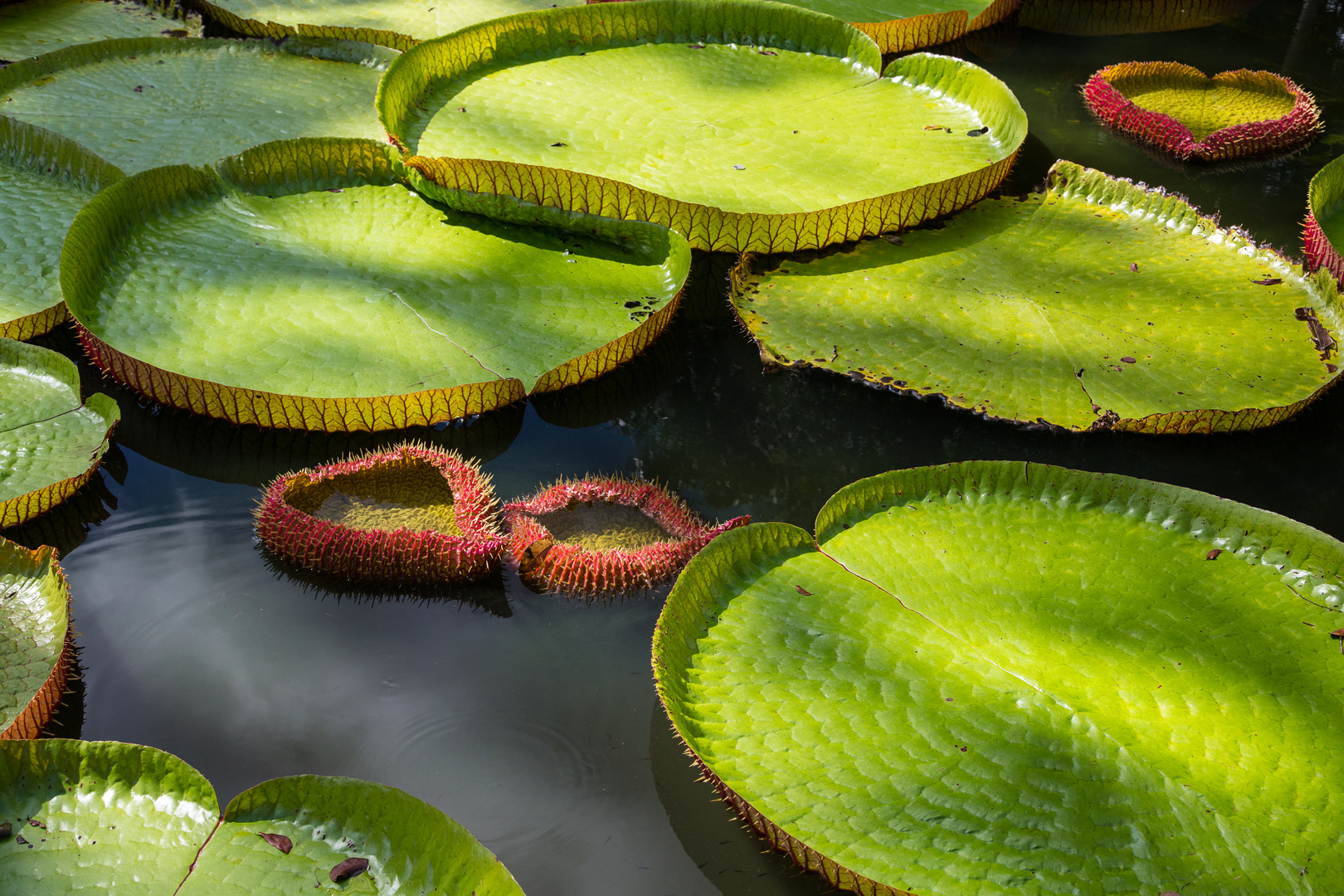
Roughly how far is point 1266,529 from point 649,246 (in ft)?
7.62

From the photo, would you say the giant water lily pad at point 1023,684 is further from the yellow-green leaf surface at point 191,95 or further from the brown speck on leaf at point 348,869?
the yellow-green leaf surface at point 191,95

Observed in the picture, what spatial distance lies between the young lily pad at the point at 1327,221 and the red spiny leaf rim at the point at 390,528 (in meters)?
3.40

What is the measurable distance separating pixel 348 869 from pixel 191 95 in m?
4.35

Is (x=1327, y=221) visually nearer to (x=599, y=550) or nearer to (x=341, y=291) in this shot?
(x=599, y=550)

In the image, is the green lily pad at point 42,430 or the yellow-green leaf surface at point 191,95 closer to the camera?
the green lily pad at point 42,430

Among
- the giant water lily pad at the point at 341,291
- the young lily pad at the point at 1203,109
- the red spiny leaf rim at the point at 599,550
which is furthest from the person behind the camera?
the young lily pad at the point at 1203,109

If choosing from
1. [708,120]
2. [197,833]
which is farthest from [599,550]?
[708,120]

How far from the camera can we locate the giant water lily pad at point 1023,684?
6.77 feet

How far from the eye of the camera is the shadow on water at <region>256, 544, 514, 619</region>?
9.41 ft

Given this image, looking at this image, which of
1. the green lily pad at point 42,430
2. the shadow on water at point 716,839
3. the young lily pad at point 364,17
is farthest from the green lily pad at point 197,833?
the young lily pad at point 364,17

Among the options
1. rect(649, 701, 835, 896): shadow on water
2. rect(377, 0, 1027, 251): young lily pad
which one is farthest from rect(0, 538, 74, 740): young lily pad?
rect(377, 0, 1027, 251): young lily pad

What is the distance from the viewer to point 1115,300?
383cm

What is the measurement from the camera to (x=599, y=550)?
286 cm

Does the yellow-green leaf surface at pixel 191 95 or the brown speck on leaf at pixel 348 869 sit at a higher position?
the yellow-green leaf surface at pixel 191 95
